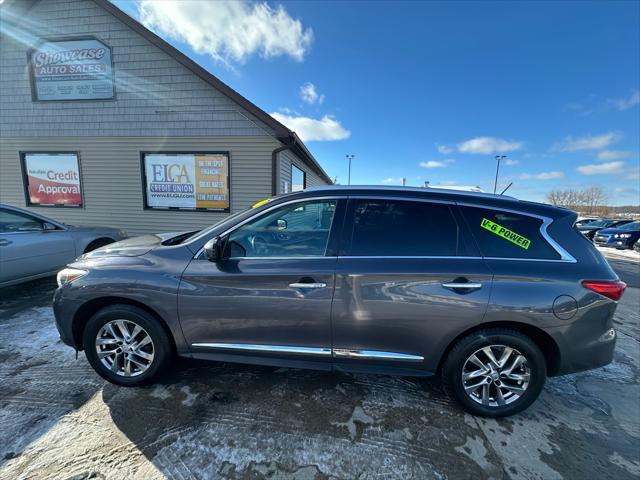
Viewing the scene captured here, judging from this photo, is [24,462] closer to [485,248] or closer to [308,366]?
[308,366]

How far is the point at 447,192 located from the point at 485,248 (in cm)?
53

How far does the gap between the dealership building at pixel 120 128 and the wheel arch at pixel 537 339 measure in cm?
599

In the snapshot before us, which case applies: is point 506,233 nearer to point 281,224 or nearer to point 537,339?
point 537,339

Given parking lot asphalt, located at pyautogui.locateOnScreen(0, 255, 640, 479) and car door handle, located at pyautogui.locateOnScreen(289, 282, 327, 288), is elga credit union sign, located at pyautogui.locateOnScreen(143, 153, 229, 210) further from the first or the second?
car door handle, located at pyautogui.locateOnScreen(289, 282, 327, 288)

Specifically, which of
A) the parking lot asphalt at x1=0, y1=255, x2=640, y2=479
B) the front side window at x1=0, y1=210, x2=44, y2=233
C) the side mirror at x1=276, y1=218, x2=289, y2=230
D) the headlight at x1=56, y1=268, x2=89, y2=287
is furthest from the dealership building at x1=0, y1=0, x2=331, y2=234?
the parking lot asphalt at x1=0, y1=255, x2=640, y2=479

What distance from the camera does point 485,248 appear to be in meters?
2.15

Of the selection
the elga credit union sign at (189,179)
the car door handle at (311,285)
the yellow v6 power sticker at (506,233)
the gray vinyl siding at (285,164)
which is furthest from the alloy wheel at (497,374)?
the elga credit union sign at (189,179)

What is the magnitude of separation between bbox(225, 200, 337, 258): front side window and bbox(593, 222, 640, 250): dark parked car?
1854cm

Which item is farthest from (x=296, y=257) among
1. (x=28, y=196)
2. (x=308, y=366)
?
(x=28, y=196)

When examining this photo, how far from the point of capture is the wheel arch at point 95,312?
2.37 meters

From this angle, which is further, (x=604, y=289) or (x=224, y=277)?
(x=224, y=277)

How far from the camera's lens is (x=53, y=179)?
8.00 meters

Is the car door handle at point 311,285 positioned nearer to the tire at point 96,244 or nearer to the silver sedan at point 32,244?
the silver sedan at point 32,244

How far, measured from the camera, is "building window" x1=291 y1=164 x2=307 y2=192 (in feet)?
29.8
